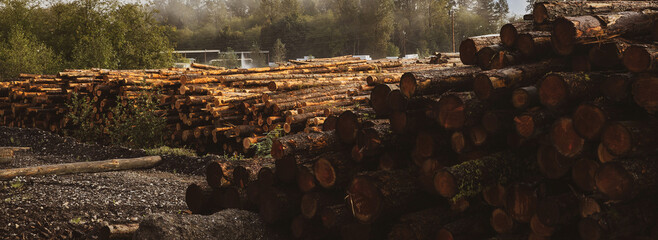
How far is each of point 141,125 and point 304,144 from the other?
7162mm

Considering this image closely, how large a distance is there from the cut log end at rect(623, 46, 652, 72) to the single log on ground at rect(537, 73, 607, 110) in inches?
8.0

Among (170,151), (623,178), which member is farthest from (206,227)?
(170,151)

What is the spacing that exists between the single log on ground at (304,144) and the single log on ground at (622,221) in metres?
2.11

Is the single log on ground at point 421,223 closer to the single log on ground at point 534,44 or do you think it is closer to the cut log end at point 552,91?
the cut log end at point 552,91

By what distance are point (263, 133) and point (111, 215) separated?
397 centimetres

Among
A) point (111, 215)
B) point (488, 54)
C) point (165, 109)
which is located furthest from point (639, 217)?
point (165, 109)

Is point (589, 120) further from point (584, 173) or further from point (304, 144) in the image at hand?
point (304, 144)

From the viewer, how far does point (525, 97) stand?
378 cm

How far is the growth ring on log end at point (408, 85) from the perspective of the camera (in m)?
4.27

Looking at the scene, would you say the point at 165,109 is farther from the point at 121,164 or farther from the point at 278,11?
the point at 278,11

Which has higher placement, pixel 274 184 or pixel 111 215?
pixel 274 184

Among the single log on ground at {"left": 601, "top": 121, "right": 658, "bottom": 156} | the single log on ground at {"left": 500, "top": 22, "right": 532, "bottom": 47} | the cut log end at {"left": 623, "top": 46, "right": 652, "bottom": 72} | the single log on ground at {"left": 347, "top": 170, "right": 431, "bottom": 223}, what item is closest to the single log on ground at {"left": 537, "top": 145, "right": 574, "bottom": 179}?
the single log on ground at {"left": 601, "top": 121, "right": 658, "bottom": 156}

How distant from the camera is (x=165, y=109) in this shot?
11.6m

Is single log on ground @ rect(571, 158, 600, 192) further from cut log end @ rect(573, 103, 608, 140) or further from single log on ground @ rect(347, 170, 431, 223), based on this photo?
single log on ground @ rect(347, 170, 431, 223)
